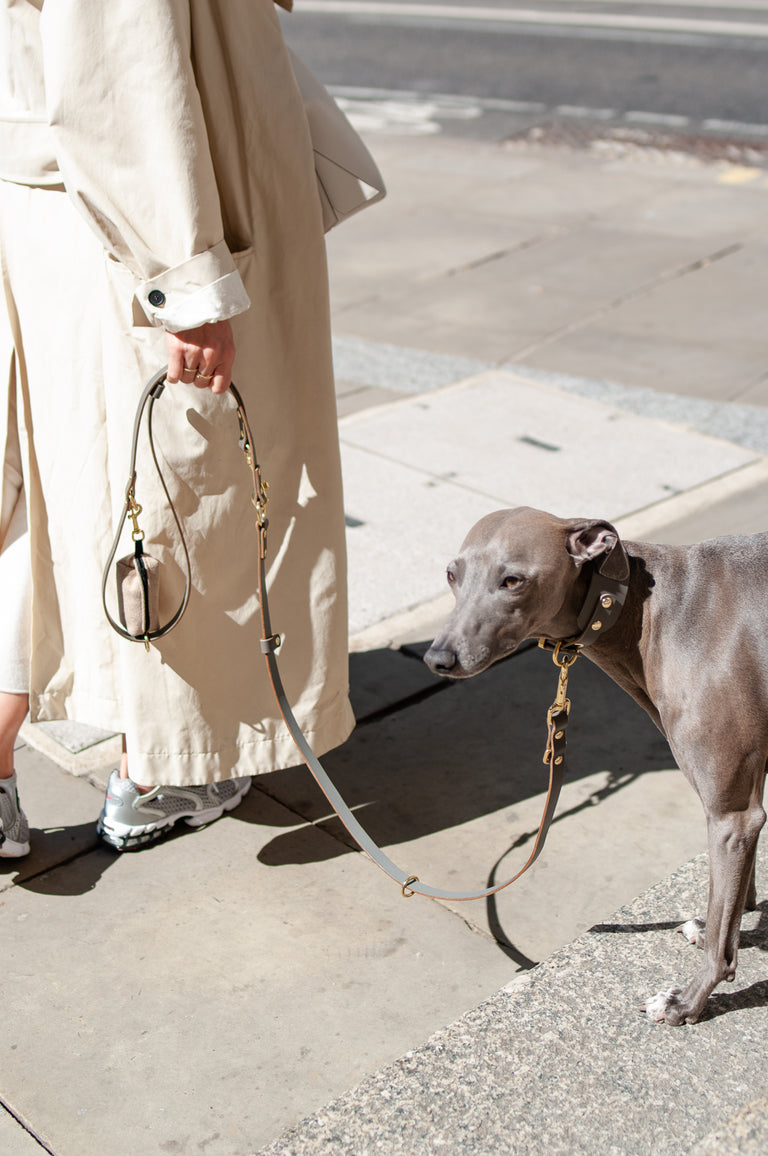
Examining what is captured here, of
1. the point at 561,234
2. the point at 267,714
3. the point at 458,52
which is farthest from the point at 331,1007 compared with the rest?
the point at 458,52

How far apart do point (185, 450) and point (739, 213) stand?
6.94 m

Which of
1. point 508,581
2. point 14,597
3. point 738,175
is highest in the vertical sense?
point 508,581

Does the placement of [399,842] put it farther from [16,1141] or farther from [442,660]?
[16,1141]

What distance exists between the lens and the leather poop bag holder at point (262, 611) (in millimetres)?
2691

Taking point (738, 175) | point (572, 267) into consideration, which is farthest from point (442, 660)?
point (738, 175)

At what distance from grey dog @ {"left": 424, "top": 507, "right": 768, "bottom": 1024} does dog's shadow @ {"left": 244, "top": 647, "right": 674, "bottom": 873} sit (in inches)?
32.8

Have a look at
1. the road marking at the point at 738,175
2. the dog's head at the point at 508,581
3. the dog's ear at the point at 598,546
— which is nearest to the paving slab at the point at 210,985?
the dog's head at the point at 508,581

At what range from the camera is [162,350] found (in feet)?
8.79

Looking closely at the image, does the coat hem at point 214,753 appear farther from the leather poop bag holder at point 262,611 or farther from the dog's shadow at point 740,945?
the dog's shadow at point 740,945

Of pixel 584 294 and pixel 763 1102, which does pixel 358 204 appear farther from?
pixel 584 294

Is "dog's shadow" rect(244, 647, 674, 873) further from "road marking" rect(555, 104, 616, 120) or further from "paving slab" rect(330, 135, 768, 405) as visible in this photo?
"road marking" rect(555, 104, 616, 120)

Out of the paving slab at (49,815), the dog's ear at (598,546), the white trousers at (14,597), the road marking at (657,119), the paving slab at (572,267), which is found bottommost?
the paving slab at (49,815)

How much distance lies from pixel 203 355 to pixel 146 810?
1.28m

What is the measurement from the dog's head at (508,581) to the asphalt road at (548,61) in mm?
9528
